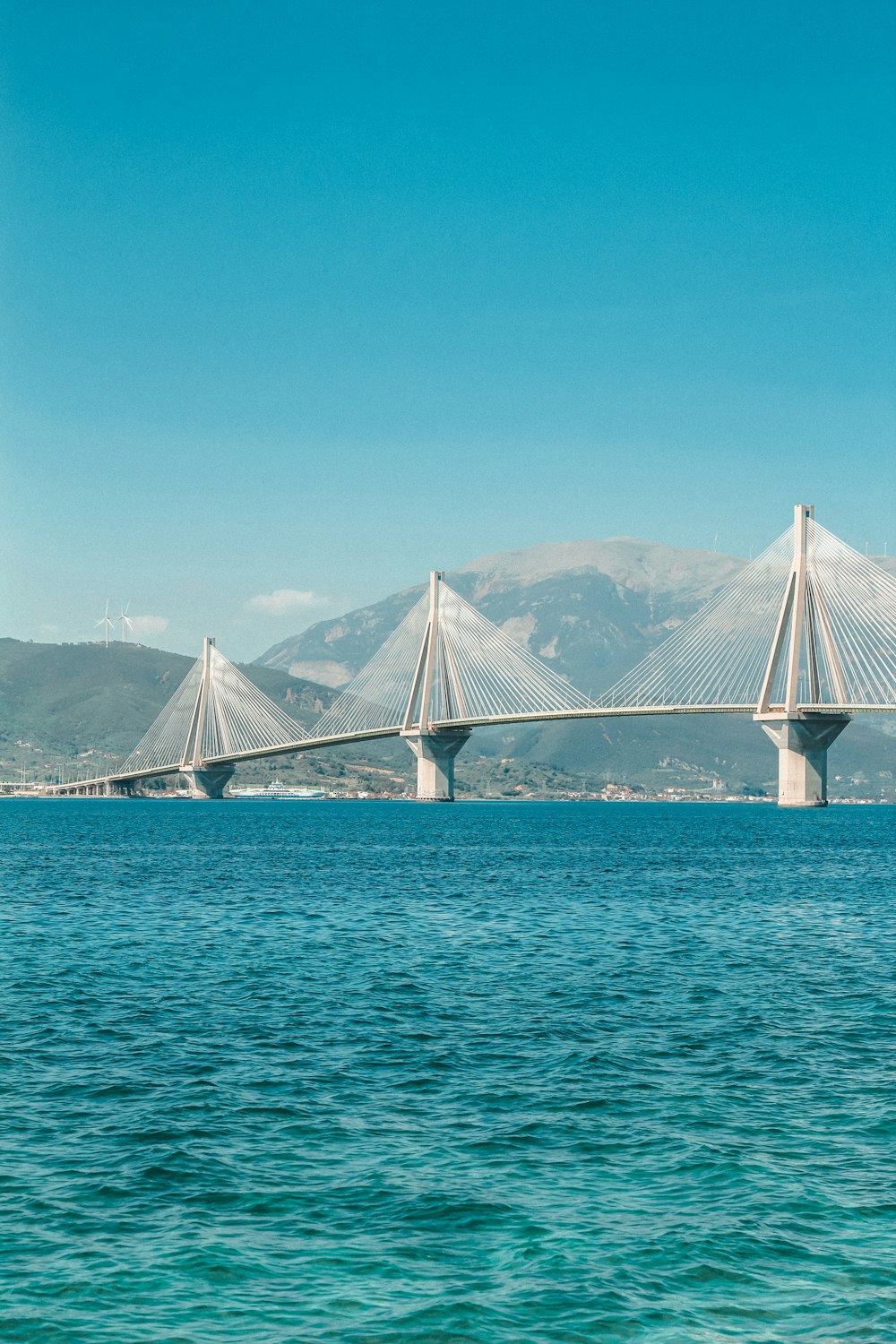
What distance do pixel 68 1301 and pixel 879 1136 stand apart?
952 cm

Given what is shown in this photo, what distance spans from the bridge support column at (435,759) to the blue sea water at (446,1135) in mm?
117972

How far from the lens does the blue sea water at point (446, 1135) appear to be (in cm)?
1201

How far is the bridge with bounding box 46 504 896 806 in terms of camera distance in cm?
12381

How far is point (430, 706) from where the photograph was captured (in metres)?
152

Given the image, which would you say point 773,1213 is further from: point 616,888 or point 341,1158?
point 616,888

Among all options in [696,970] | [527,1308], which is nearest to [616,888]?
[696,970]

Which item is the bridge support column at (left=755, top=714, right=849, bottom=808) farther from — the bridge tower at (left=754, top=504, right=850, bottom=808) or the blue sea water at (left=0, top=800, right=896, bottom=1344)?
the blue sea water at (left=0, top=800, right=896, bottom=1344)

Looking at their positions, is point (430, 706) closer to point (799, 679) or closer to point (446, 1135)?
point (799, 679)

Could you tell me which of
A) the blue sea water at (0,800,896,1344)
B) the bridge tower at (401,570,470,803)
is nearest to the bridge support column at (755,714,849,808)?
the bridge tower at (401,570,470,803)

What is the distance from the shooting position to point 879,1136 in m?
16.8

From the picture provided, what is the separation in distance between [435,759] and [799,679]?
50.0 m

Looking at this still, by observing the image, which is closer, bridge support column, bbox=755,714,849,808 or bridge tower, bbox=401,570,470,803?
bridge support column, bbox=755,714,849,808

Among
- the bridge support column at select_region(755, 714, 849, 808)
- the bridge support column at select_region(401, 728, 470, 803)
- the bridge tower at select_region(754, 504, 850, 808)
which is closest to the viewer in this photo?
the bridge tower at select_region(754, 504, 850, 808)

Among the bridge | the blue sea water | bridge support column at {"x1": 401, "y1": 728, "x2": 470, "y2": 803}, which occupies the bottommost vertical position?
the blue sea water
